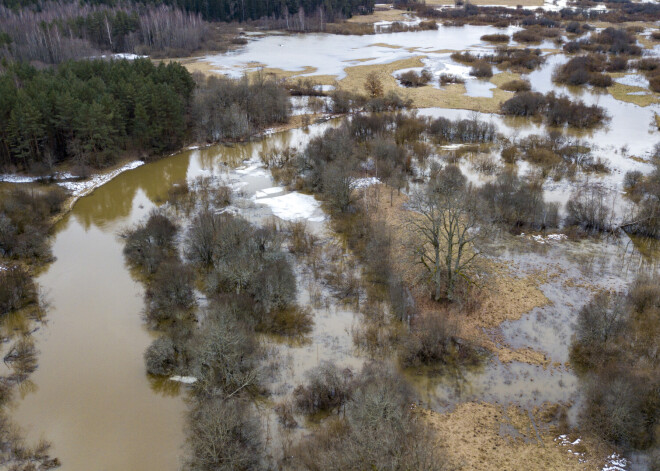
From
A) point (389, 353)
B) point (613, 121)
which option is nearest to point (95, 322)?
point (389, 353)

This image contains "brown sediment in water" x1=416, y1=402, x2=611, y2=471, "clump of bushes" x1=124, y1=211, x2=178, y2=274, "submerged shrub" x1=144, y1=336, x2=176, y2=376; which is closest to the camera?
"brown sediment in water" x1=416, y1=402, x2=611, y2=471

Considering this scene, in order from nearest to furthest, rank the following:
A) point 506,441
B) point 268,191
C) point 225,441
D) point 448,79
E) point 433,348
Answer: point 225,441, point 506,441, point 433,348, point 268,191, point 448,79

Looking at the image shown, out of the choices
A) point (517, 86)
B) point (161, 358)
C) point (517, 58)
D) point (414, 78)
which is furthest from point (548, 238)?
point (517, 58)

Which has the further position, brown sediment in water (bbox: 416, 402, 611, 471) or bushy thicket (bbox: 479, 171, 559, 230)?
bushy thicket (bbox: 479, 171, 559, 230)

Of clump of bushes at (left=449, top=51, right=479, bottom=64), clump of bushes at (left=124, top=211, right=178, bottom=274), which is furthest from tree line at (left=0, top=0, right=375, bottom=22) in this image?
clump of bushes at (left=124, top=211, right=178, bottom=274)

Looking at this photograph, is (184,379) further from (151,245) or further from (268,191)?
(268,191)

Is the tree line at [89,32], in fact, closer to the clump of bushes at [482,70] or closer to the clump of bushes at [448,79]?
the clump of bushes at [448,79]

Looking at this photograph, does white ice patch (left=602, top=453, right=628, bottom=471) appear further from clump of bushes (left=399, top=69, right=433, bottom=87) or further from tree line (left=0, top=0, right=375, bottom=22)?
tree line (left=0, top=0, right=375, bottom=22)
